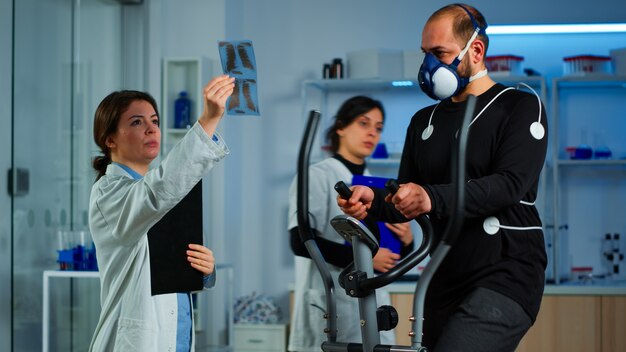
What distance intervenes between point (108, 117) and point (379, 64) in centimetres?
319

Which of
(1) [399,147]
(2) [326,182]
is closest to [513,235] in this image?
(2) [326,182]

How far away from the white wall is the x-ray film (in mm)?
3764

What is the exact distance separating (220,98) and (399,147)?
386 cm

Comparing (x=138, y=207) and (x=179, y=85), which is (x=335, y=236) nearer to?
(x=138, y=207)

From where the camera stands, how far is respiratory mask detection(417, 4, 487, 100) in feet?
6.30

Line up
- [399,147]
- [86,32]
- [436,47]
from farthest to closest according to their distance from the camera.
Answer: [399,147] < [86,32] < [436,47]

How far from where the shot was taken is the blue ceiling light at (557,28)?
17.7ft

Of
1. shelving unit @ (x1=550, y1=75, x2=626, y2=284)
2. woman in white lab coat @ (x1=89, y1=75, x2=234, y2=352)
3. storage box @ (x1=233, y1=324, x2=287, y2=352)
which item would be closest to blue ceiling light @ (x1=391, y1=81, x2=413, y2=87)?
shelving unit @ (x1=550, y1=75, x2=626, y2=284)

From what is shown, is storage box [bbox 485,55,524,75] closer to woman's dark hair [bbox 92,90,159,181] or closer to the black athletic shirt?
woman's dark hair [bbox 92,90,159,181]

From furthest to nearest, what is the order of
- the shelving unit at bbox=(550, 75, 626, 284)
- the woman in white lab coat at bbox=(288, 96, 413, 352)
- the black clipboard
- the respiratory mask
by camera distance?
the shelving unit at bbox=(550, 75, 626, 284)
the woman in white lab coat at bbox=(288, 96, 413, 352)
the black clipboard
the respiratory mask

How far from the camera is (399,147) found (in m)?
5.60

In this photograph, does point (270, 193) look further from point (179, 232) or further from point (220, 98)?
point (220, 98)

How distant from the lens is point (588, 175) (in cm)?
555

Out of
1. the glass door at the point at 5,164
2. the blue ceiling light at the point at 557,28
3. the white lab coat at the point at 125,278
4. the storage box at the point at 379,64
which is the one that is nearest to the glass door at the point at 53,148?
the glass door at the point at 5,164
